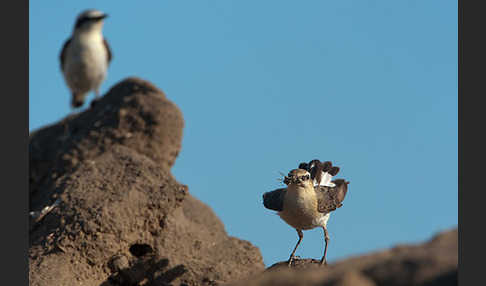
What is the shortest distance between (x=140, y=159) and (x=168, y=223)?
125 centimetres

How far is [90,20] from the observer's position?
15508 mm

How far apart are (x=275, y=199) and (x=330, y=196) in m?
0.82

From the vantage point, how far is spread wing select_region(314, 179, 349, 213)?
833 centimetres

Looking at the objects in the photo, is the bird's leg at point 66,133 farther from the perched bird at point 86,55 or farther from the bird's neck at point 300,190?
the bird's neck at point 300,190

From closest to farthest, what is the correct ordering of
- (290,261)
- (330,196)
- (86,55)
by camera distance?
(290,261), (330,196), (86,55)

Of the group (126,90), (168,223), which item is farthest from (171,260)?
(126,90)

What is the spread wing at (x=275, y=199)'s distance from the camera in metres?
8.20

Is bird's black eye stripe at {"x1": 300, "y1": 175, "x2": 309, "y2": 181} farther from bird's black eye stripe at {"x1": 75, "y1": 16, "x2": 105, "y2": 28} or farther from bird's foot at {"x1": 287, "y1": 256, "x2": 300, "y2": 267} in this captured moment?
bird's black eye stripe at {"x1": 75, "y1": 16, "x2": 105, "y2": 28}

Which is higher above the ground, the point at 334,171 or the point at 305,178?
the point at 334,171

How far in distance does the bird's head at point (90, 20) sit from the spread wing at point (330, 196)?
8917 millimetres

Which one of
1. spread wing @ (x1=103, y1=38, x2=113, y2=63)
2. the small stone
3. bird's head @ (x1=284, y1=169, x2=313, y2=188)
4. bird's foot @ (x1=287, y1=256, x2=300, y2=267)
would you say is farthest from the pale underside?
bird's foot @ (x1=287, y1=256, x2=300, y2=267)

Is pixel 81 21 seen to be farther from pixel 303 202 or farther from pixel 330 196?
pixel 303 202

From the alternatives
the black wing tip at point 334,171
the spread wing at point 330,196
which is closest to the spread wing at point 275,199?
the spread wing at point 330,196

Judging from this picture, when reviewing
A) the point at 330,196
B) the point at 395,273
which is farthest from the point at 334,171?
the point at 395,273
